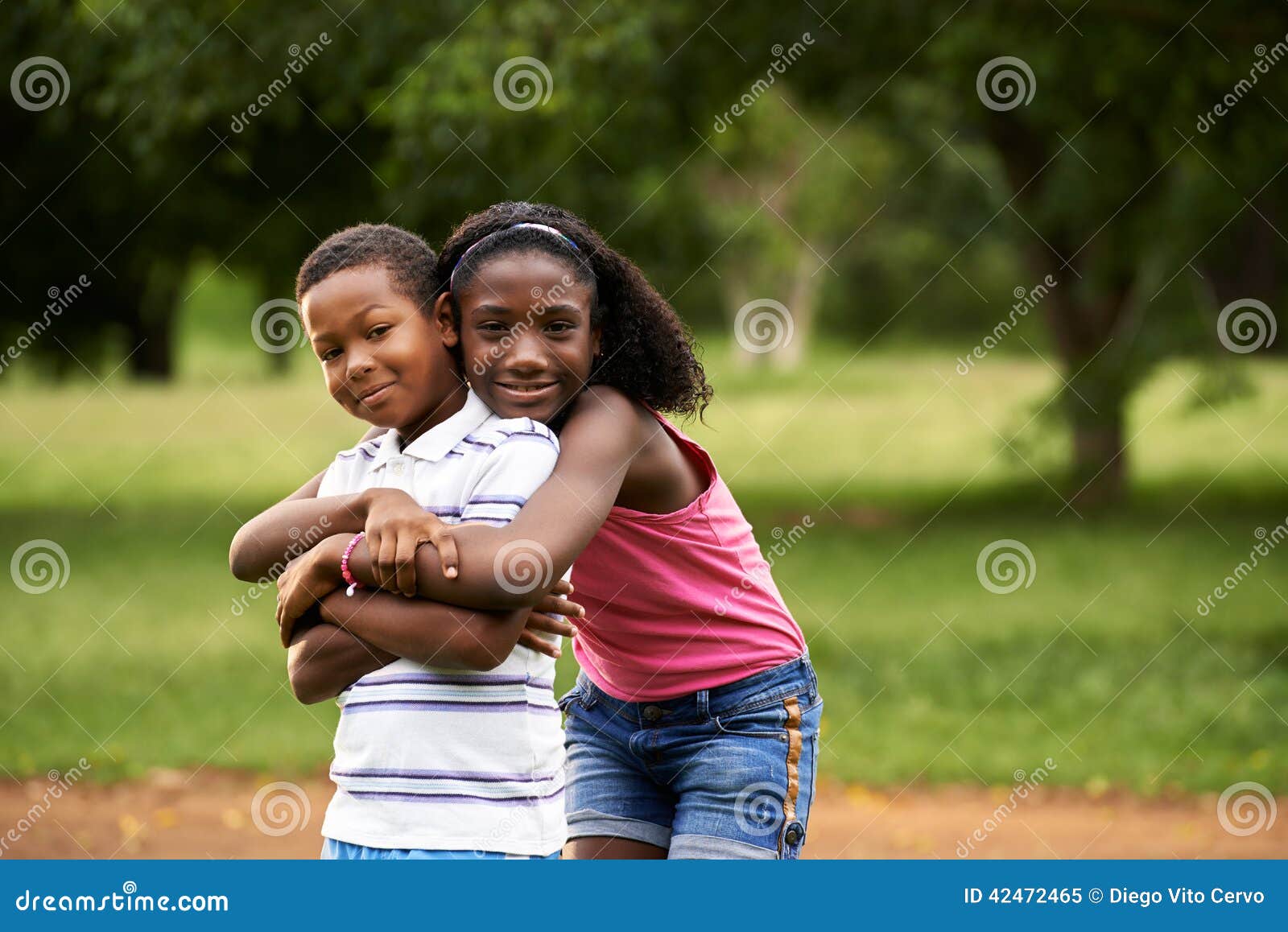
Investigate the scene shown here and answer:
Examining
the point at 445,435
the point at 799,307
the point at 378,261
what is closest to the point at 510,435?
the point at 445,435

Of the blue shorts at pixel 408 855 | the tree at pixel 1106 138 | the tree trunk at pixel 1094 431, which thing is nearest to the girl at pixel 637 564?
the blue shorts at pixel 408 855

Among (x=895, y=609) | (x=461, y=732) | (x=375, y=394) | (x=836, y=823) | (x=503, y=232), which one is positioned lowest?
(x=461, y=732)

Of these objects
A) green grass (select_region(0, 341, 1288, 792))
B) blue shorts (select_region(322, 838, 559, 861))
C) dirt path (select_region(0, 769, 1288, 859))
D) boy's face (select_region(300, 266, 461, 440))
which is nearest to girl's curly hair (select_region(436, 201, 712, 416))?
boy's face (select_region(300, 266, 461, 440))

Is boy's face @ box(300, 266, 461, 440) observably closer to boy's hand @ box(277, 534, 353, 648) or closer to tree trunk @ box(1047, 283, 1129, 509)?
boy's hand @ box(277, 534, 353, 648)

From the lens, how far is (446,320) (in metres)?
2.33

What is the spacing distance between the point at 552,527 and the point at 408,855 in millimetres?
497

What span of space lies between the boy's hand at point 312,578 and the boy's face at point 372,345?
8.6 inches

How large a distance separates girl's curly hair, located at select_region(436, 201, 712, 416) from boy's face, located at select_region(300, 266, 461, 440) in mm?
103

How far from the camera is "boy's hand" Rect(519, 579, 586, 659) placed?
214cm

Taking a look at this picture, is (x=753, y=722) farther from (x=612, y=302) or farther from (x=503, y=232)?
(x=503, y=232)

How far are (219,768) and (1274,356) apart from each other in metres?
24.9

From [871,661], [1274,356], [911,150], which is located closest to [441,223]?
[871,661]

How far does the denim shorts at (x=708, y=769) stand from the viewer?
2.40 metres

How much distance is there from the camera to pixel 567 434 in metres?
2.23
